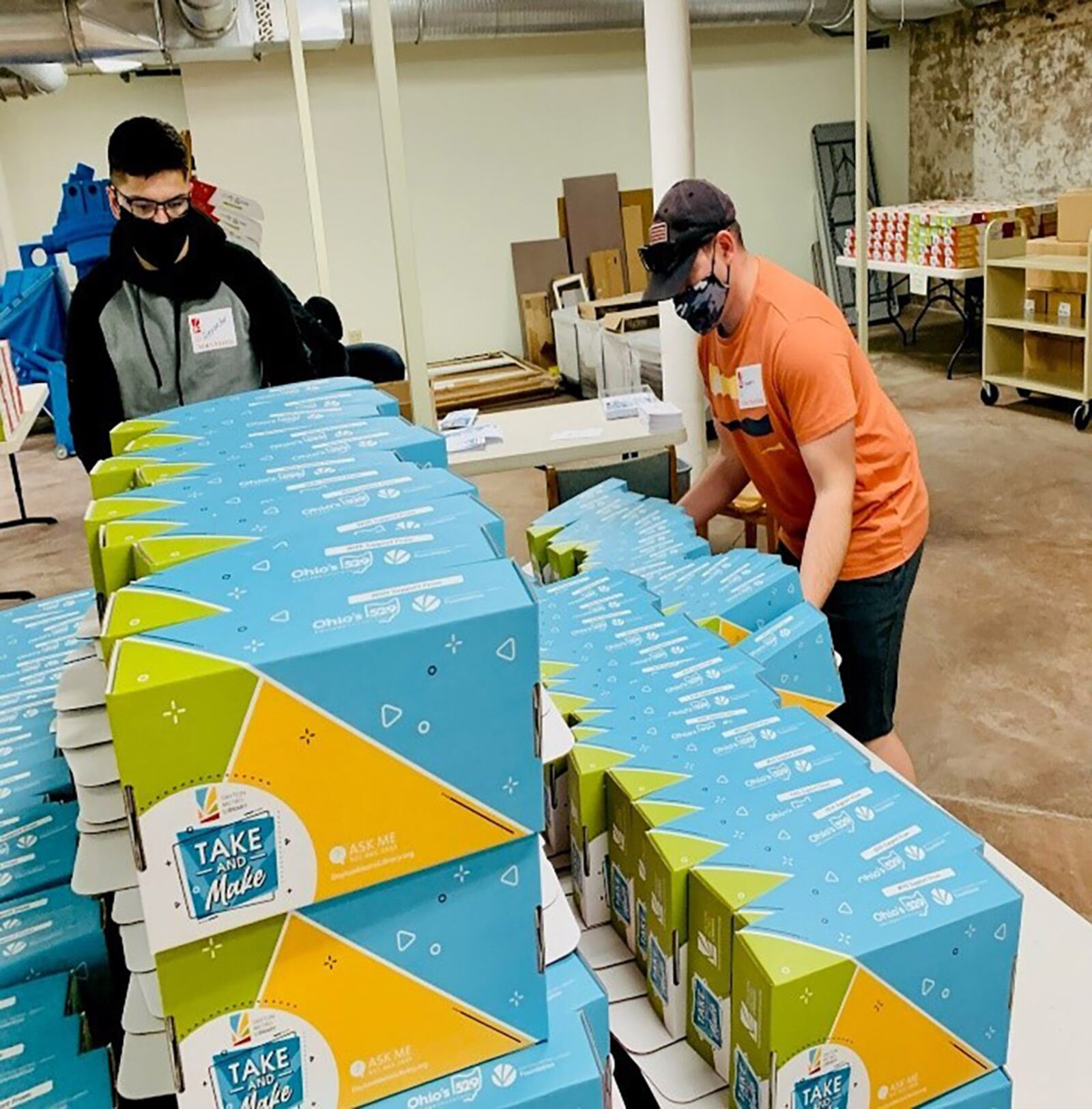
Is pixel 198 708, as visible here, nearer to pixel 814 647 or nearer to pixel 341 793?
pixel 341 793

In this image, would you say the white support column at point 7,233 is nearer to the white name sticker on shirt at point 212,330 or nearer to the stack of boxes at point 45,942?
the white name sticker on shirt at point 212,330

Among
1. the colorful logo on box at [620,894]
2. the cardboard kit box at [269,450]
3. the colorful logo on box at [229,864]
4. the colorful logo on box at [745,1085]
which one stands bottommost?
the colorful logo on box at [745,1085]

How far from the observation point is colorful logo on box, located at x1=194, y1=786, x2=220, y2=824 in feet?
2.31

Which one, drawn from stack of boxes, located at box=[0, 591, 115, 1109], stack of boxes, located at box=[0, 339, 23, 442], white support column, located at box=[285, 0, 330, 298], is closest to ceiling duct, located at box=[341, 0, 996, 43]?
white support column, located at box=[285, 0, 330, 298]

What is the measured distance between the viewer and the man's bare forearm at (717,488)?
7.41ft

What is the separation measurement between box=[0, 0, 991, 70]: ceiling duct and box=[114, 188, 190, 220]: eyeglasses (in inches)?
231

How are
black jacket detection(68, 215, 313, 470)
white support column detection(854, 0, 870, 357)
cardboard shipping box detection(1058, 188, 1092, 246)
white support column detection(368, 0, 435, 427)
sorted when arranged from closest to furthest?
black jacket detection(68, 215, 313, 470)
white support column detection(368, 0, 435, 427)
white support column detection(854, 0, 870, 357)
cardboard shipping box detection(1058, 188, 1092, 246)

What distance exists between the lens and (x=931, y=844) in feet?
3.42

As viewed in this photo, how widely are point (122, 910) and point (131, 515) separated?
346 millimetres

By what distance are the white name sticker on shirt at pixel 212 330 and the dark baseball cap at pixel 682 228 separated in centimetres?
82

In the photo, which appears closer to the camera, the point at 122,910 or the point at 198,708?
the point at 198,708

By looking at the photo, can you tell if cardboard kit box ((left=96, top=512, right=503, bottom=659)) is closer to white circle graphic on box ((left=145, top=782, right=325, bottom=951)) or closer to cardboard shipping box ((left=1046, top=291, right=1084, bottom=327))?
white circle graphic on box ((left=145, top=782, right=325, bottom=951))

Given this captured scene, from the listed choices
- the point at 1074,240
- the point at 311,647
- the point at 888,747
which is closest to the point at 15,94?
the point at 1074,240

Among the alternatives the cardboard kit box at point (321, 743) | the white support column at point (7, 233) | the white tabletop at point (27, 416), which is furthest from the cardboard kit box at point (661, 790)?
the white support column at point (7, 233)
